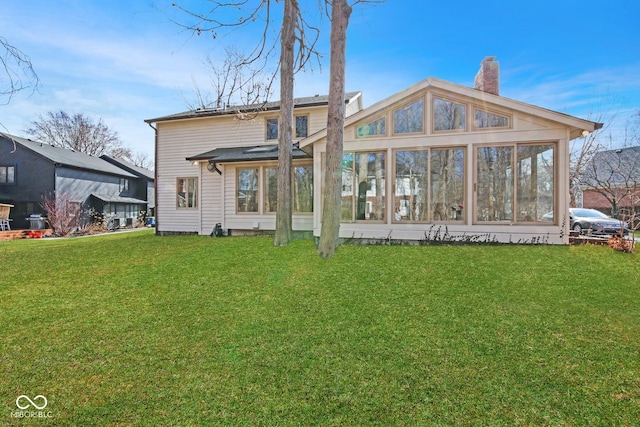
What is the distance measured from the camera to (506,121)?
7.88 meters

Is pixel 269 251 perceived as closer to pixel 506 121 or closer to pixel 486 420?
pixel 486 420

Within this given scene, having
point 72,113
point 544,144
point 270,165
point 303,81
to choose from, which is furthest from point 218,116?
point 72,113

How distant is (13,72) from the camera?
408 cm

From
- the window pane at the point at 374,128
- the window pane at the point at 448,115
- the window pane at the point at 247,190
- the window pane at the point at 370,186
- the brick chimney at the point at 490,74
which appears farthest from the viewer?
the window pane at the point at 247,190

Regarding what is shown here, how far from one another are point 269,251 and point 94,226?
1789 centimetres

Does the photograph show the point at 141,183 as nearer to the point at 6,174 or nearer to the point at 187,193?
the point at 6,174

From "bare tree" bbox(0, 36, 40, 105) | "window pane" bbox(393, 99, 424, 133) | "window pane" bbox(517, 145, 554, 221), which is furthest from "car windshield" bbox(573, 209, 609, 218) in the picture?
"bare tree" bbox(0, 36, 40, 105)

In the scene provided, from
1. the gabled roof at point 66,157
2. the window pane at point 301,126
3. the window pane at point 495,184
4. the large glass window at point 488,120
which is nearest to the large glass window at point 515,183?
the window pane at point 495,184

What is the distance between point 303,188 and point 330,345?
8.11 metres

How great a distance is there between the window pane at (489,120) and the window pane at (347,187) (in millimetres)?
3562

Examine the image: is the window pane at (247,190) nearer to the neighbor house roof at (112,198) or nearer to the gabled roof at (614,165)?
the neighbor house roof at (112,198)

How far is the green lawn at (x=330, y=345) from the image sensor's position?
2.25 m

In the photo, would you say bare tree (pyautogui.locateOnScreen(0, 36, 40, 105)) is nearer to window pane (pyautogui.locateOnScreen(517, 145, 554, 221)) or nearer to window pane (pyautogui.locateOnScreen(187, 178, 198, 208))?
window pane (pyautogui.locateOnScreen(187, 178, 198, 208))

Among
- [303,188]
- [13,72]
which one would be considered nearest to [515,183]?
[303,188]
